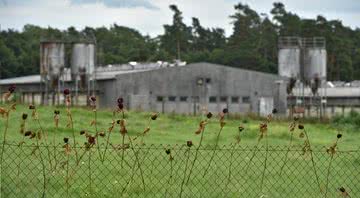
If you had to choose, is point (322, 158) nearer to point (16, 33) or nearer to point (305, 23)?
point (305, 23)

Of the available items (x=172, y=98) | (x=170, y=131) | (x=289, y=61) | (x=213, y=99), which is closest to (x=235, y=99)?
(x=213, y=99)

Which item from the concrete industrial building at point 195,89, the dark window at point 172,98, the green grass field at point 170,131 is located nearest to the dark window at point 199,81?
the concrete industrial building at point 195,89

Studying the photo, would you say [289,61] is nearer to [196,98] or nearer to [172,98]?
[196,98]

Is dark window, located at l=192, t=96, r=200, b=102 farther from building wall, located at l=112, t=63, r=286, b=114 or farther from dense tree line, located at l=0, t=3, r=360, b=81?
dense tree line, located at l=0, t=3, r=360, b=81

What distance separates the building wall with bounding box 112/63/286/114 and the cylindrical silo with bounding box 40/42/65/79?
4751mm

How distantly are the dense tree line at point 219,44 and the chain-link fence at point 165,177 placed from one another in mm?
77907

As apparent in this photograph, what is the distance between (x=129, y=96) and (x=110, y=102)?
203cm

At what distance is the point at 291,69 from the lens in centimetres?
5641

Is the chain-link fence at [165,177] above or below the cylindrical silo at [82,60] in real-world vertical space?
below

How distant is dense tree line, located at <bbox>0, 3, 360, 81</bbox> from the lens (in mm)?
94062

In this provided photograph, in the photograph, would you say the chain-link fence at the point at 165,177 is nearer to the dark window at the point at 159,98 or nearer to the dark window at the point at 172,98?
the dark window at the point at 159,98

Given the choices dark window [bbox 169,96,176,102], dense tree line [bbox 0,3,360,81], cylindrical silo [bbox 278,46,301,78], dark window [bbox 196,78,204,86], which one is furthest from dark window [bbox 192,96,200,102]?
dense tree line [bbox 0,3,360,81]

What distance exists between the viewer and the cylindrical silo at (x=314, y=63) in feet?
182

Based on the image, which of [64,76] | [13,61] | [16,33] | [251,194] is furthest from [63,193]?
[16,33]
